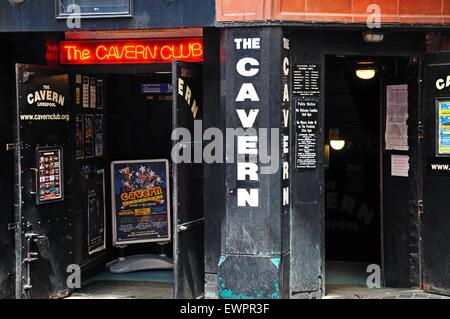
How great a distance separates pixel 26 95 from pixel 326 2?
3451mm

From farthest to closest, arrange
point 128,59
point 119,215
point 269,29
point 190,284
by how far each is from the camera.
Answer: point 119,215 < point 128,59 < point 190,284 < point 269,29

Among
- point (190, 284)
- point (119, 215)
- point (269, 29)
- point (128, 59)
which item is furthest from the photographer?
point (119, 215)

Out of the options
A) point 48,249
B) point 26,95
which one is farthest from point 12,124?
point 48,249

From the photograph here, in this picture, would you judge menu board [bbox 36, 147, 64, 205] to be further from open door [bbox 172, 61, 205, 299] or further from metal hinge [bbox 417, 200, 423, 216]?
metal hinge [bbox 417, 200, 423, 216]

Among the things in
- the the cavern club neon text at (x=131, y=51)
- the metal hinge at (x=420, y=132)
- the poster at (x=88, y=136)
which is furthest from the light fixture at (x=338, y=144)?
the poster at (x=88, y=136)

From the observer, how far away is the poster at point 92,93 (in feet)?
31.1

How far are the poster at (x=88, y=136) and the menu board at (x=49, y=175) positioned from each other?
0.87 metres

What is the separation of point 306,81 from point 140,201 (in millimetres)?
3162

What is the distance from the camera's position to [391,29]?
805cm

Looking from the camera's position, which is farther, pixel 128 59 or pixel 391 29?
pixel 128 59

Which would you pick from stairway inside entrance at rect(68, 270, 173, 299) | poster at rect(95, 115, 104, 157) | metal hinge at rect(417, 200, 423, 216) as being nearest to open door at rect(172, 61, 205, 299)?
stairway inside entrance at rect(68, 270, 173, 299)

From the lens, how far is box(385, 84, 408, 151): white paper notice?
346 inches

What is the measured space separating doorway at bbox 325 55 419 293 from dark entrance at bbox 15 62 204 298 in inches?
87.4

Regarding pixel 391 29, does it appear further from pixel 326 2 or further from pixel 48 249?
pixel 48 249
